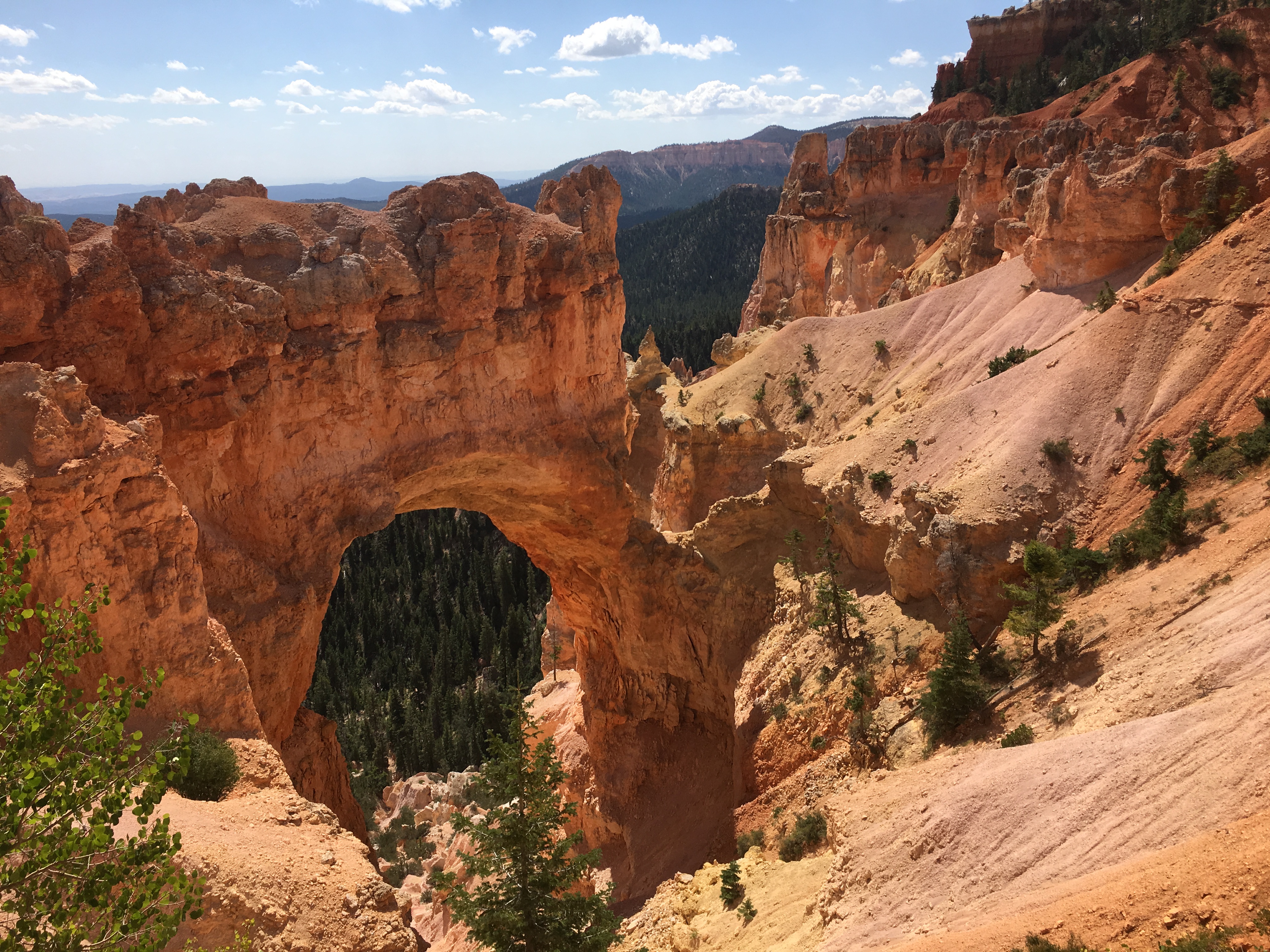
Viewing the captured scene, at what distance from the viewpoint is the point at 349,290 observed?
2375 cm

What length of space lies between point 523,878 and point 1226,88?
239 feet

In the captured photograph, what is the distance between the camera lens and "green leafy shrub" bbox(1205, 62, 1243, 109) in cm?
6306

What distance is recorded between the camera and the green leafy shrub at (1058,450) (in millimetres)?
25609

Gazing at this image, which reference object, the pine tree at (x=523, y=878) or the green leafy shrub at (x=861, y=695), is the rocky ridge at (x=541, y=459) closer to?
the green leafy shrub at (x=861, y=695)

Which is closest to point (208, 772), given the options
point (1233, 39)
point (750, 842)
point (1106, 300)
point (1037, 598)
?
point (750, 842)

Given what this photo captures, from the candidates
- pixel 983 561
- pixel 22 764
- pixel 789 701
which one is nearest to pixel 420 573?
pixel 789 701

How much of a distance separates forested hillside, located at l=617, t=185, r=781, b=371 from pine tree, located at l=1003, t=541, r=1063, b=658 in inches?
3830

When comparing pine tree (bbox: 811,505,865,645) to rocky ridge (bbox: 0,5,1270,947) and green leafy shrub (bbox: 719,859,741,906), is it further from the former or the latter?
green leafy shrub (bbox: 719,859,741,906)

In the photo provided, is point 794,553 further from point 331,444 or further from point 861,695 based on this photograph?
point 331,444

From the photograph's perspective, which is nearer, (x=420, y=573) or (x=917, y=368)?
(x=917, y=368)

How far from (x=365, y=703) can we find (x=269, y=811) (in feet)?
139

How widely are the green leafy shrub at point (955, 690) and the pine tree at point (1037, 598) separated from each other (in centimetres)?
126

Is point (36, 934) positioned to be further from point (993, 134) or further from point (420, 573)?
point (420, 573)

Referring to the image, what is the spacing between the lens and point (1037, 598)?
66.9 feet
